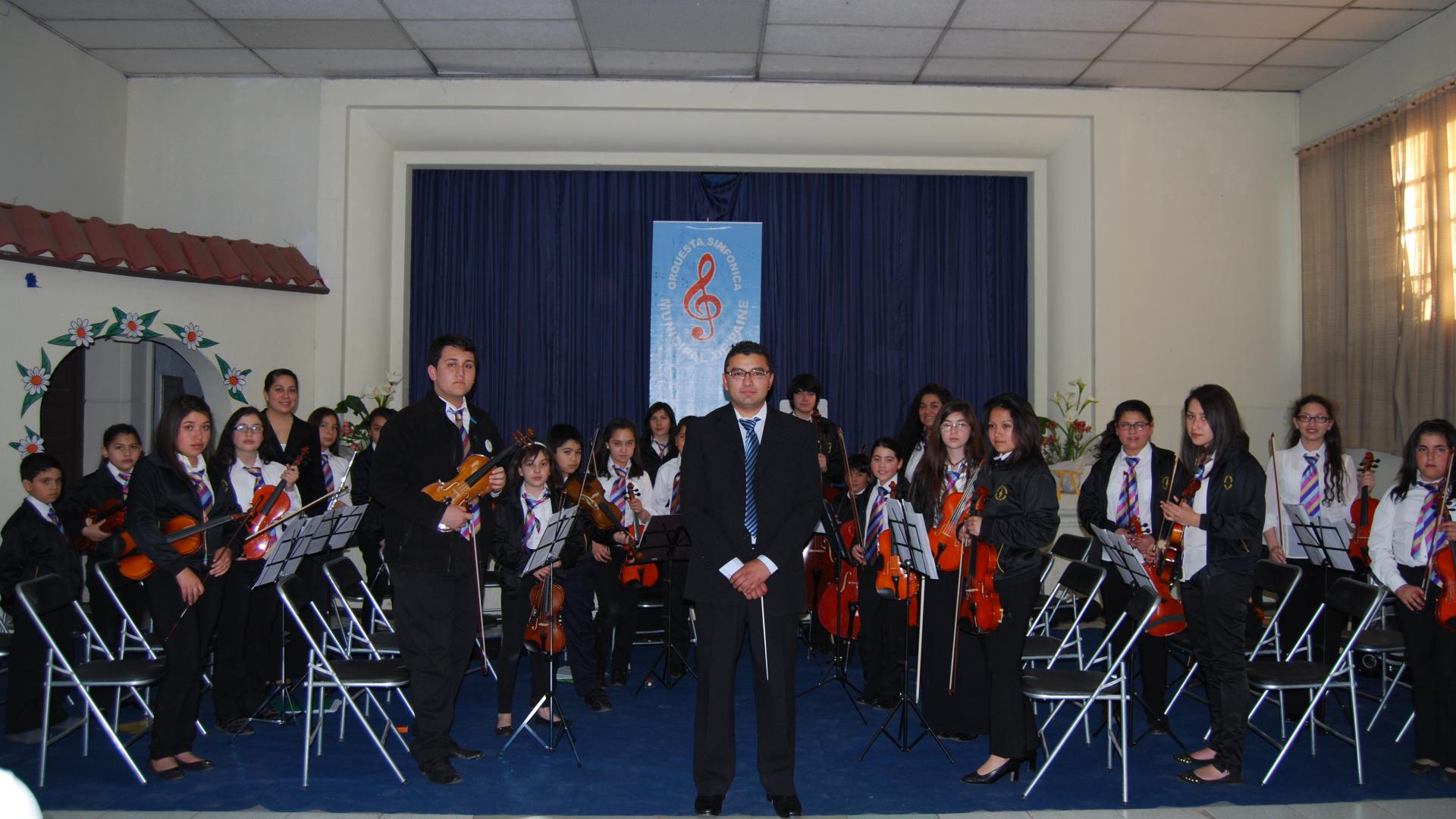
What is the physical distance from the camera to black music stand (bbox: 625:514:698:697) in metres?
5.29

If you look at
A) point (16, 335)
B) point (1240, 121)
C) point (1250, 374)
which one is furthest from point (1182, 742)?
point (16, 335)

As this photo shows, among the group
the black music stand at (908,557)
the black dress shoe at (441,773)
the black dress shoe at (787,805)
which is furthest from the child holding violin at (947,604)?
the black dress shoe at (441,773)

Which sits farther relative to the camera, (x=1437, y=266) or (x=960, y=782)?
(x=1437, y=266)

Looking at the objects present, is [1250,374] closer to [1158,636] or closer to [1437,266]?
[1437,266]

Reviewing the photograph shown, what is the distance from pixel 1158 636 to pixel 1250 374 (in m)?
4.54

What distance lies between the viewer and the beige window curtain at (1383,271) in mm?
6598

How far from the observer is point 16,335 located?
607 centimetres

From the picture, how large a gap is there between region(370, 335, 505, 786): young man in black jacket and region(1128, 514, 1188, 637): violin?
2718 mm

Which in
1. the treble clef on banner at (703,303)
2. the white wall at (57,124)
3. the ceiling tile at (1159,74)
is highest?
the ceiling tile at (1159,74)

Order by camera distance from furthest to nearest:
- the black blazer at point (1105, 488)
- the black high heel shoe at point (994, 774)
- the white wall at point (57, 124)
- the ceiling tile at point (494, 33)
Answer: the ceiling tile at point (494, 33), the white wall at point (57, 124), the black blazer at point (1105, 488), the black high heel shoe at point (994, 774)

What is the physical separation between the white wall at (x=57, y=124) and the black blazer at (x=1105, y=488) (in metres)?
7.16

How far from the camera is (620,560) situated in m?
5.41

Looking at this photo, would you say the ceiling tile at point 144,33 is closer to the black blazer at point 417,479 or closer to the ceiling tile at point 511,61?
the ceiling tile at point 511,61

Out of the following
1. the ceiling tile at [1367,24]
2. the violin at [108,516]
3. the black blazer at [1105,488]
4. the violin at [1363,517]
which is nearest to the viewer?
the black blazer at [1105,488]
